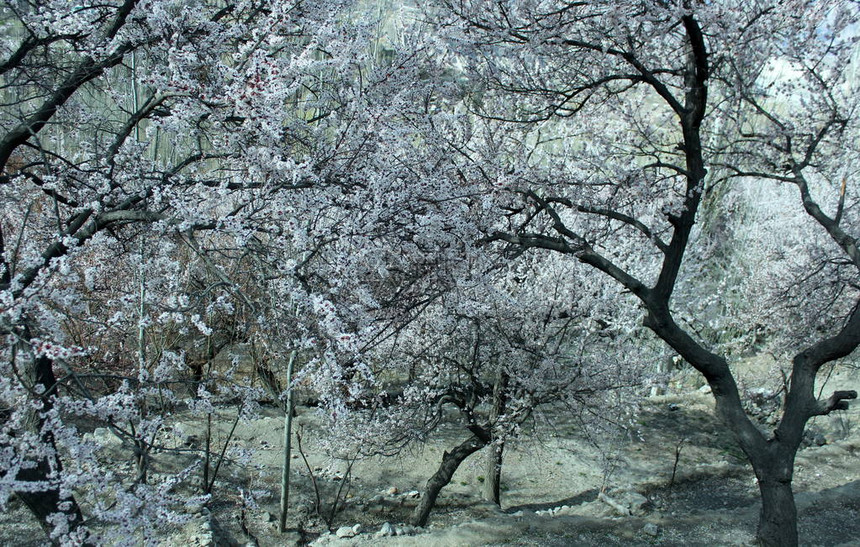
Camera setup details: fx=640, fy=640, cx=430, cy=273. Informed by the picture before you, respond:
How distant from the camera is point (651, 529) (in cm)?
684

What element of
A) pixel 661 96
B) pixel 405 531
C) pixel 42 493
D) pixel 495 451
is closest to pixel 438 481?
pixel 495 451

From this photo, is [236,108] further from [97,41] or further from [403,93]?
[97,41]

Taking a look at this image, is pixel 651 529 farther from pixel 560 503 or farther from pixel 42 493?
pixel 42 493

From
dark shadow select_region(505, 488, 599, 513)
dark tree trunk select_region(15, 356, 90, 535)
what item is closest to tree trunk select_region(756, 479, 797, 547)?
dark tree trunk select_region(15, 356, 90, 535)

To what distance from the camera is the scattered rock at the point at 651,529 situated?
678 centimetres

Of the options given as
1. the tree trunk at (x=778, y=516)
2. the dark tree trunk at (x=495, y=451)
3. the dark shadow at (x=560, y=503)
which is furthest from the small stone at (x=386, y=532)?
the tree trunk at (x=778, y=516)

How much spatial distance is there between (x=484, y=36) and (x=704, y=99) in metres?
1.81

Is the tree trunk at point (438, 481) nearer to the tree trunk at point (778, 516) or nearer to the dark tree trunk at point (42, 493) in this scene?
the tree trunk at point (778, 516)

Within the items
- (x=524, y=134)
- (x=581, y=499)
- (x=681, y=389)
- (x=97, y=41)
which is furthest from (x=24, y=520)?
(x=681, y=389)

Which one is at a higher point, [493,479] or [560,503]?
[493,479]

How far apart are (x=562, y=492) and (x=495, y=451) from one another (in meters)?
2.60

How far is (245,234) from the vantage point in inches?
121

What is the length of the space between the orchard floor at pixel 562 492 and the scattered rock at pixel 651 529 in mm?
17

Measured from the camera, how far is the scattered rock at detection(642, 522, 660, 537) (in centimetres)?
678
